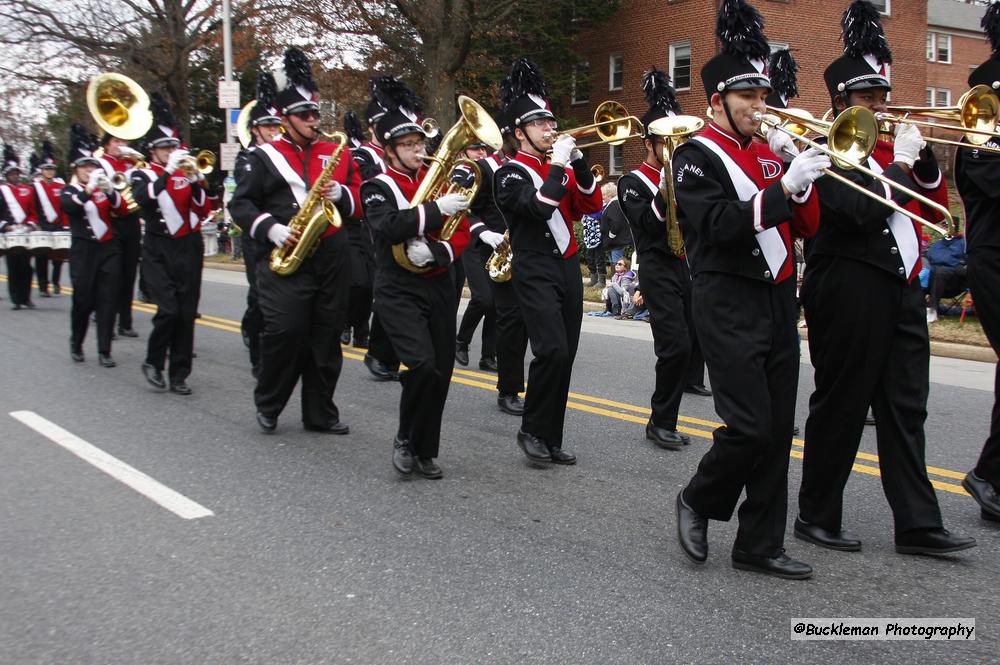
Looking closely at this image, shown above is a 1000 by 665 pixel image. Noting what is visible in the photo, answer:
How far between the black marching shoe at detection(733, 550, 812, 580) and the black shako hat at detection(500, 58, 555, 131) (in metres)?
3.07

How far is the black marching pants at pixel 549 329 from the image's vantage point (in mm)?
6324

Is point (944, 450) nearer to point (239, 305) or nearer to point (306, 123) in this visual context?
point (306, 123)

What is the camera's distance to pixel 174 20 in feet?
112

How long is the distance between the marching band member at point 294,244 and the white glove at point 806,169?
354 cm

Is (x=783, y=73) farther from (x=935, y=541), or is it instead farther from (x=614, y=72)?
(x=614, y=72)

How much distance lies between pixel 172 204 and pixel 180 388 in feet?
5.10

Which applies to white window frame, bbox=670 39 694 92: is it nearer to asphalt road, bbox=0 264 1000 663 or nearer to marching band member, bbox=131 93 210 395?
marching band member, bbox=131 93 210 395

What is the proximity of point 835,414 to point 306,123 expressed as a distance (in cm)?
395

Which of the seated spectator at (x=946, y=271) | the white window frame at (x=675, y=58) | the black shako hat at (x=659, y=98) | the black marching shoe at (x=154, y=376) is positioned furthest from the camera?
the white window frame at (x=675, y=58)

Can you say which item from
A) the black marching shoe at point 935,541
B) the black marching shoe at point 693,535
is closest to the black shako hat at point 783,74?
the black marching shoe at point 935,541

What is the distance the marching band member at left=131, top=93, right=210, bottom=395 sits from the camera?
8.80 meters

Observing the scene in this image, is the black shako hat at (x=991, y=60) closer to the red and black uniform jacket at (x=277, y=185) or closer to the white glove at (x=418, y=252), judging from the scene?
the white glove at (x=418, y=252)

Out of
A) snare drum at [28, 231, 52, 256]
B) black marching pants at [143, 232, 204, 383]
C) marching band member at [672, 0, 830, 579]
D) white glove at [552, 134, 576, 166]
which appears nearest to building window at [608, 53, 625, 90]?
snare drum at [28, 231, 52, 256]

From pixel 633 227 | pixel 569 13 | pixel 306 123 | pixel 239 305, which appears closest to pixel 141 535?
pixel 306 123
